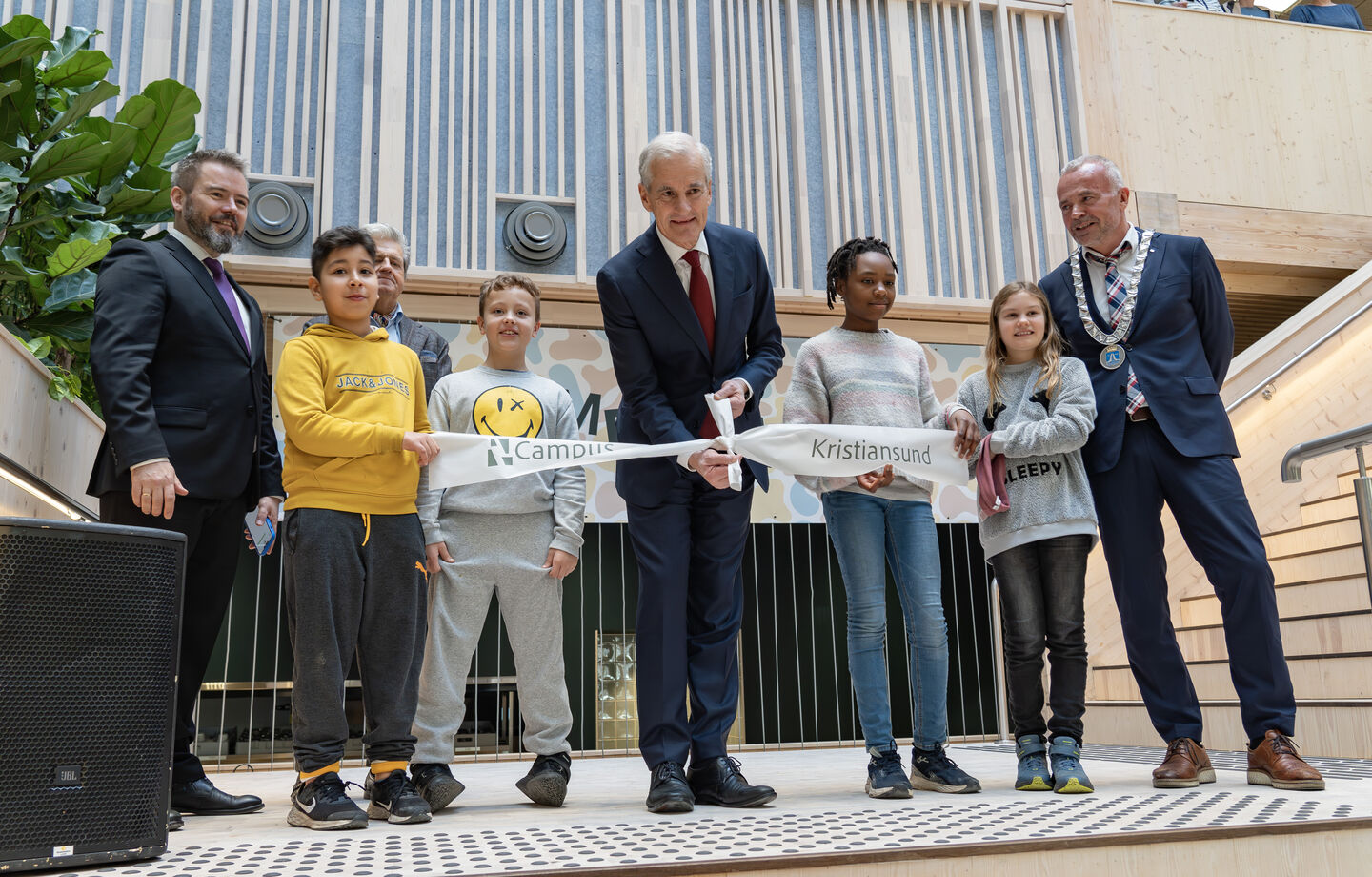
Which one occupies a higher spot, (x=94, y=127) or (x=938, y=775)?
(x=94, y=127)

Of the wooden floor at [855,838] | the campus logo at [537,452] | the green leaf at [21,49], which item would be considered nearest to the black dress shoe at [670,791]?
the wooden floor at [855,838]

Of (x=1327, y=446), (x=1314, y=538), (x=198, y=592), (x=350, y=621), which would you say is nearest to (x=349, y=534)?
(x=350, y=621)

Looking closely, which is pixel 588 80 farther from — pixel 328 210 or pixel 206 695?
pixel 206 695

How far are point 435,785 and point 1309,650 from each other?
10.8ft

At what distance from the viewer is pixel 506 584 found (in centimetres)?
260

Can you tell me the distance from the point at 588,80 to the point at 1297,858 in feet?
16.5

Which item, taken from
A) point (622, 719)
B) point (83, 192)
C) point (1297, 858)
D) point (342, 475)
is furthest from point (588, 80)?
point (1297, 858)

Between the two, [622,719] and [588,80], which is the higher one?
[588,80]

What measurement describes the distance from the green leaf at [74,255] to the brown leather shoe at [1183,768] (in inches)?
124

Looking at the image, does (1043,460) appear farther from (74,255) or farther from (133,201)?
(133,201)

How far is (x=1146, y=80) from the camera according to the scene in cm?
652

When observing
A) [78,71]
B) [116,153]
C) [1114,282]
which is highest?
[78,71]

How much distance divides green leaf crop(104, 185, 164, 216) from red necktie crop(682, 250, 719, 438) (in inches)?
73.0

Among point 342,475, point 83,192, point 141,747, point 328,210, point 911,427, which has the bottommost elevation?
point 141,747
